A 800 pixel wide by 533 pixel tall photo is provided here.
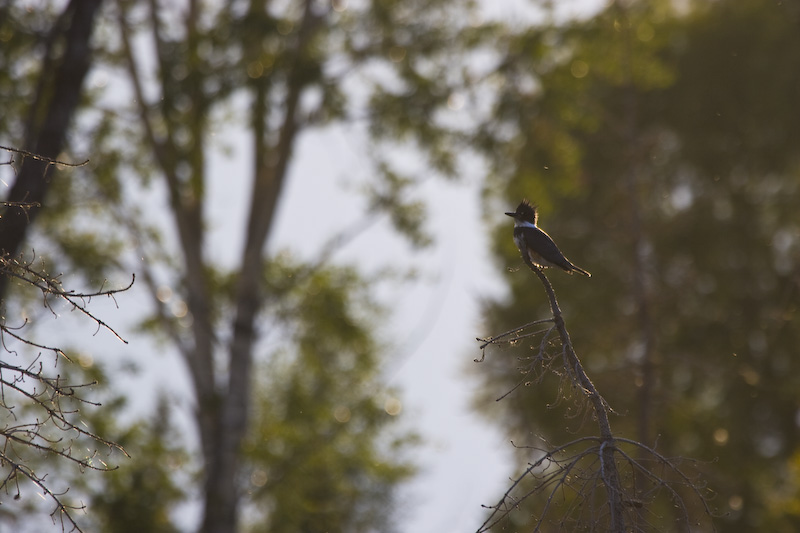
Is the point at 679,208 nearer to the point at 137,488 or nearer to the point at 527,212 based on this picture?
the point at 137,488

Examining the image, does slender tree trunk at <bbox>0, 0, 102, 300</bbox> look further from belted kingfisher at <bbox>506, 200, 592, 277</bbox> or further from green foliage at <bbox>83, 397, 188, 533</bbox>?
green foliage at <bbox>83, 397, 188, 533</bbox>

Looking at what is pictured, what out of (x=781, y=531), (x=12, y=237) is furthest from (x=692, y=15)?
(x=12, y=237)

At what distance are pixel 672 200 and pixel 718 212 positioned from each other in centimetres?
143

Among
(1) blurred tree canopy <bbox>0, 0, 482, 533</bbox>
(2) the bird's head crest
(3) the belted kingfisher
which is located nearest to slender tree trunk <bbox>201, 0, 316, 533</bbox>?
(1) blurred tree canopy <bbox>0, 0, 482, 533</bbox>

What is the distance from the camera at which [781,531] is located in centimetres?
1431

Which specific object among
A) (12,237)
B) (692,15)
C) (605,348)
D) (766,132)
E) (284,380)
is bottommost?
(12,237)

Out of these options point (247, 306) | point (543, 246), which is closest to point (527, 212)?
point (543, 246)

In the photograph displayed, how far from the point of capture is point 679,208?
18.8 metres

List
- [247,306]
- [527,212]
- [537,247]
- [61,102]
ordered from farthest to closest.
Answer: [247,306], [61,102], [527,212], [537,247]

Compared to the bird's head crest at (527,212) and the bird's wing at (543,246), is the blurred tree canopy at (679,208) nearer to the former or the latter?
the bird's head crest at (527,212)

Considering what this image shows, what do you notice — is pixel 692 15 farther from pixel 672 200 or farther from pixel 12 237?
pixel 12 237

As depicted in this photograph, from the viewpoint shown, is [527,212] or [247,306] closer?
[527,212]

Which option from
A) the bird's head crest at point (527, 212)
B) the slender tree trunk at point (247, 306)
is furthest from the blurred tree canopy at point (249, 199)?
the bird's head crest at point (527, 212)

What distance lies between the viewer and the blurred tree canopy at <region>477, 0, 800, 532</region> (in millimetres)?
12547
